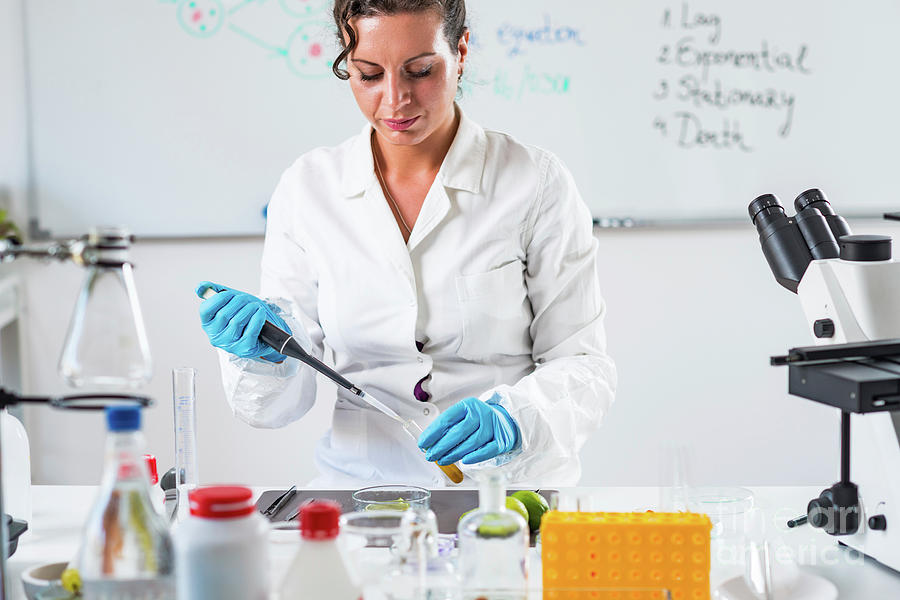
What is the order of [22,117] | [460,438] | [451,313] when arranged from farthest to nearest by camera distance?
[22,117] → [451,313] → [460,438]

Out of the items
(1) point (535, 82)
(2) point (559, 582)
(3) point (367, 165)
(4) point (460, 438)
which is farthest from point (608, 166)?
(2) point (559, 582)

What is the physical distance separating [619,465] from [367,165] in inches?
55.3

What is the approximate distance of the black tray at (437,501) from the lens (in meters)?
1.35

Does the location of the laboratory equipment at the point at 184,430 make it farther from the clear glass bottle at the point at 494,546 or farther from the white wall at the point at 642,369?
the white wall at the point at 642,369

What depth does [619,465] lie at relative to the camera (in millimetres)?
2809

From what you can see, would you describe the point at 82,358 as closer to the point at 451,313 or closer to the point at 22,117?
the point at 451,313

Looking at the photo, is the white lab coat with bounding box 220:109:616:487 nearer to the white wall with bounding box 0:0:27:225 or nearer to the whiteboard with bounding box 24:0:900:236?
the whiteboard with bounding box 24:0:900:236

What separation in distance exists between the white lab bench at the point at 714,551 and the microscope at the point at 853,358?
0.03 meters

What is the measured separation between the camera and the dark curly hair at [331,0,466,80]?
63.1 inches

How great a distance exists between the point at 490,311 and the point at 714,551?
667 millimetres

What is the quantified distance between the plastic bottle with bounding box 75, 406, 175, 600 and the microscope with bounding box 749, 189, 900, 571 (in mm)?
707

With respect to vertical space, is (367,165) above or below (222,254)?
above

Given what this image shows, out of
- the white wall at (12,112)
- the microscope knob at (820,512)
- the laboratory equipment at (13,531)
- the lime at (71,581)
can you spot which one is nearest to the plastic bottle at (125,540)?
the lime at (71,581)

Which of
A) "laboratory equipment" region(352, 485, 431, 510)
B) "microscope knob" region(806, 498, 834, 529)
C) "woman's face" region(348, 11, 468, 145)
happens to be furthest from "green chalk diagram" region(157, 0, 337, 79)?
"microscope knob" region(806, 498, 834, 529)
